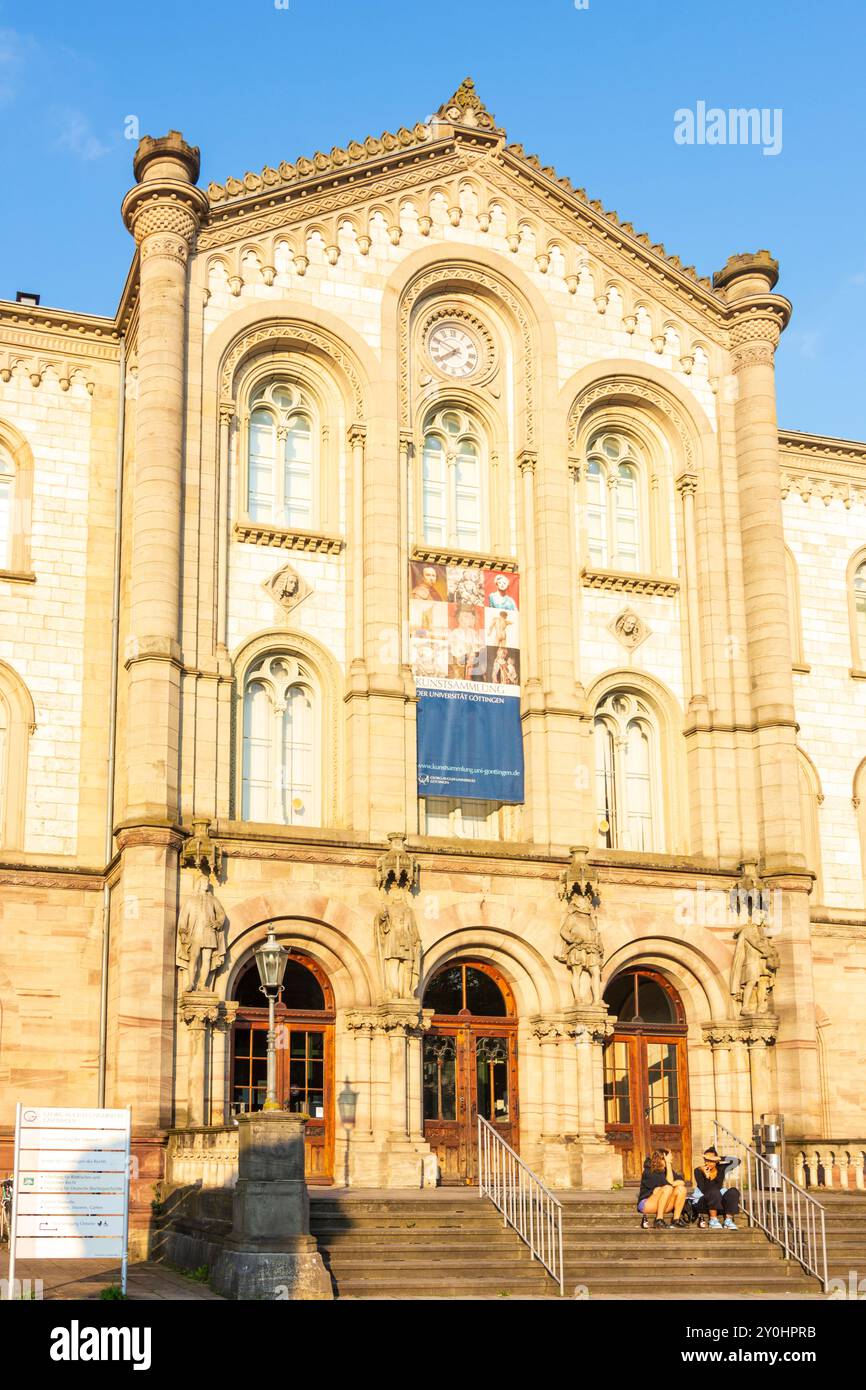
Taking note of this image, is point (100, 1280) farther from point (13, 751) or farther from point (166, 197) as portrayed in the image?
point (166, 197)

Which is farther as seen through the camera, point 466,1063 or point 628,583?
point 628,583

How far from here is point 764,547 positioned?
122 feet

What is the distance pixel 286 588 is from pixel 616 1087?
11961 mm

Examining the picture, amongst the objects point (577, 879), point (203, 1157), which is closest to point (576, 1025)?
point (577, 879)

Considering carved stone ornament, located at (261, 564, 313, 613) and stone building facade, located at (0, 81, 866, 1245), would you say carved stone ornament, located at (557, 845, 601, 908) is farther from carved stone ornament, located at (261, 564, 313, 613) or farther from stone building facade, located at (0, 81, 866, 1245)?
carved stone ornament, located at (261, 564, 313, 613)

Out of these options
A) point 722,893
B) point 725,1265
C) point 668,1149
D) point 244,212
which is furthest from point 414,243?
point 725,1265

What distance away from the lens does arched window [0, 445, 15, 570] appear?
3525 centimetres

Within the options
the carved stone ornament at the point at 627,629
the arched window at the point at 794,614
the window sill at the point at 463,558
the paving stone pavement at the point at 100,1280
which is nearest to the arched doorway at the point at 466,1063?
the paving stone pavement at the point at 100,1280

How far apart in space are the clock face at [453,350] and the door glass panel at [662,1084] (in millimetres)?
Result: 15081

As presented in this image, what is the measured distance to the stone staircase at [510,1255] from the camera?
23.1 meters

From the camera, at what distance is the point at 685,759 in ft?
119

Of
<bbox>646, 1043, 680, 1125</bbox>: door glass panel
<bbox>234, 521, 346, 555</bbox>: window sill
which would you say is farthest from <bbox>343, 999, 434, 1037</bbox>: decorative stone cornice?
<bbox>234, 521, 346, 555</bbox>: window sill

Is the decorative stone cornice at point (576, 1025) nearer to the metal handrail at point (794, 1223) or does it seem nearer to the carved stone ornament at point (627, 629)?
the metal handrail at point (794, 1223)

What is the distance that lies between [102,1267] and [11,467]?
17806mm
